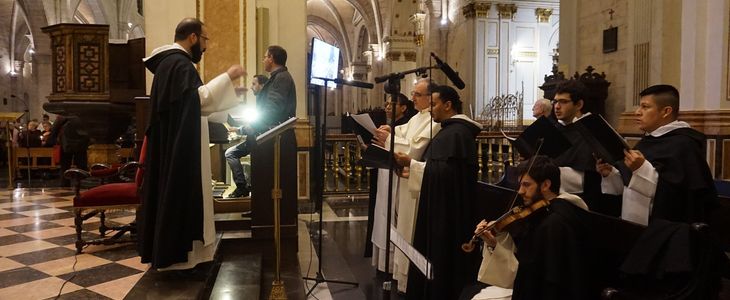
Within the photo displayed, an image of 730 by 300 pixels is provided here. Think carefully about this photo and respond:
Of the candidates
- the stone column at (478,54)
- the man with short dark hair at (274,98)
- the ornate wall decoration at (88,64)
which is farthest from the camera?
the stone column at (478,54)

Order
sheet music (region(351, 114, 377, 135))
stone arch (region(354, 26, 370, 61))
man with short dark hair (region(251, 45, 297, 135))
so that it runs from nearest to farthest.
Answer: sheet music (region(351, 114, 377, 135)) → man with short dark hair (region(251, 45, 297, 135)) → stone arch (region(354, 26, 370, 61))

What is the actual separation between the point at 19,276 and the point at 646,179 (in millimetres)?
4673

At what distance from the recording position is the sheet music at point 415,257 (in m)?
2.71

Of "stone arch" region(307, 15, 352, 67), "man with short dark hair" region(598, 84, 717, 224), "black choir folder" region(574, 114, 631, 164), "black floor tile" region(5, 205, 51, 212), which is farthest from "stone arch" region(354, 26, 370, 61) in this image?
"black choir folder" region(574, 114, 631, 164)

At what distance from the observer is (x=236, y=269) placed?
4.15 meters

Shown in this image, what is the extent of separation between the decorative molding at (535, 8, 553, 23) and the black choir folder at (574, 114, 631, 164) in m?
15.0

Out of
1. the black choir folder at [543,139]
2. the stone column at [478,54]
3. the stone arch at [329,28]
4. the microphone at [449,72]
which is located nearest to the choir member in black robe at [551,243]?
the microphone at [449,72]

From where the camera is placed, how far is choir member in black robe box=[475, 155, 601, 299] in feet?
8.45

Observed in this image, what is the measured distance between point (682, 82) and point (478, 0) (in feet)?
31.0

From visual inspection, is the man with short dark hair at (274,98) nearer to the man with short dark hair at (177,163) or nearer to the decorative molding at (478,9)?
the man with short dark hair at (177,163)

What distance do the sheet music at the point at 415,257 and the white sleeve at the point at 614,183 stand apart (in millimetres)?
1283

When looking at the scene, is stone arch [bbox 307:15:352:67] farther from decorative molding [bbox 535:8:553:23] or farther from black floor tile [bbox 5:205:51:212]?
black floor tile [bbox 5:205:51:212]

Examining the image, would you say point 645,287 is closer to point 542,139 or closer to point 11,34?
point 542,139

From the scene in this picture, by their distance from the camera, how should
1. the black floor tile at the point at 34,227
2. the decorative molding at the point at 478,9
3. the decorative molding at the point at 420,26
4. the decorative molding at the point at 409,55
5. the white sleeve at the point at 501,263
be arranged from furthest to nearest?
the decorative molding at the point at 409,55 < the decorative molding at the point at 420,26 < the decorative molding at the point at 478,9 < the black floor tile at the point at 34,227 < the white sleeve at the point at 501,263
